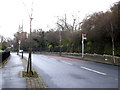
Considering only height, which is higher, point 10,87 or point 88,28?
point 88,28

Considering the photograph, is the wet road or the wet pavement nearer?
the wet pavement

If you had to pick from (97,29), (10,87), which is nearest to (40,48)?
(97,29)

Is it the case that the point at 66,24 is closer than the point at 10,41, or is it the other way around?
the point at 66,24

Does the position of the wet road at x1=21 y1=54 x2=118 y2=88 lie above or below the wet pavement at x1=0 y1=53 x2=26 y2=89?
below

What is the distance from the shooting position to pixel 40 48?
6881cm

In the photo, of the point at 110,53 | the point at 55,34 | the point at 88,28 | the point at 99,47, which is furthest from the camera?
the point at 55,34

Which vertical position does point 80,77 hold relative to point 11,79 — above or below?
below

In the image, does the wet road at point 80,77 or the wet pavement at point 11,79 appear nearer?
the wet pavement at point 11,79

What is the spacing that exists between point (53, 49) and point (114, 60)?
37.9m

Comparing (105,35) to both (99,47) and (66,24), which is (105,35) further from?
(66,24)

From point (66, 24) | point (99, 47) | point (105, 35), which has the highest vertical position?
point (66, 24)

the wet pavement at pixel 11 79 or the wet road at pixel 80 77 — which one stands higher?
the wet pavement at pixel 11 79

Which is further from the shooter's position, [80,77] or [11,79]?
[80,77]

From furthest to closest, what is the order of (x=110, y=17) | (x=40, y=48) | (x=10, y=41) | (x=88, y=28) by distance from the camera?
1. (x=10, y=41)
2. (x=40, y=48)
3. (x=88, y=28)
4. (x=110, y=17)
